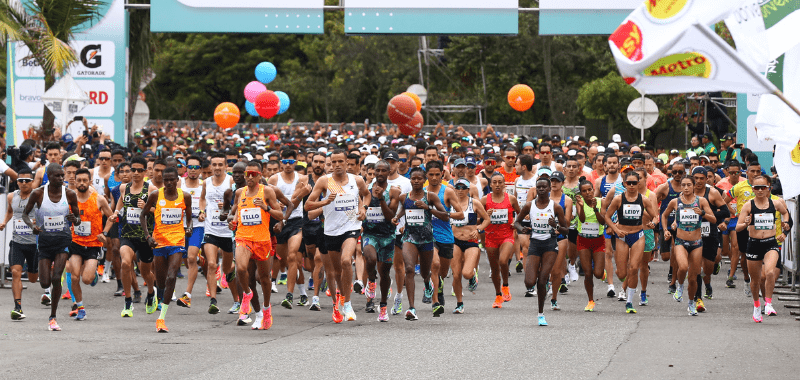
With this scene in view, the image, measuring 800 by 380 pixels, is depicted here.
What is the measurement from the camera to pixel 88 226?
12.9m

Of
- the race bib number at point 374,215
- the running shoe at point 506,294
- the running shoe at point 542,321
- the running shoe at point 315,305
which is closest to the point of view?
Result: the running shoe at point 542,321

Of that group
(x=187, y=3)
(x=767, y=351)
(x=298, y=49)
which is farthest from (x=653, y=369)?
(x=298, y=49)

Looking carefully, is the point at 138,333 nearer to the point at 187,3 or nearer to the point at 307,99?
the point at 187,3

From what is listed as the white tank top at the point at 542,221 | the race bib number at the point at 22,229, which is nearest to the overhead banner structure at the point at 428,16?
the white tank top at the point at 542,221

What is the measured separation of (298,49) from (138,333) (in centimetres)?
5910

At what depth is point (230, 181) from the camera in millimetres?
14008

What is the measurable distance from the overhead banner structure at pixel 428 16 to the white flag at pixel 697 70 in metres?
16.1

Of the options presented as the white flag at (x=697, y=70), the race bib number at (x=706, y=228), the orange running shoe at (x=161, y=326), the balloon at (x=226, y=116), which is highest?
the balloon at (x=226, y=116)

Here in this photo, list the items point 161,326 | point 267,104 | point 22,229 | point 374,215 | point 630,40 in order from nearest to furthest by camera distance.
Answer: point 630,40
point 161,326
point 374,215
point 22,229
point 267,104

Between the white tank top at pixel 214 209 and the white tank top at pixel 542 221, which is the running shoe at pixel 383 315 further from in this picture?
the white tank top at pixel 214 209

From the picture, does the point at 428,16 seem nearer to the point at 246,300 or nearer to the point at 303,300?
the point at 303,300

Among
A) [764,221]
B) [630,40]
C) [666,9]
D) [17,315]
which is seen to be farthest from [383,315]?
[666,9]

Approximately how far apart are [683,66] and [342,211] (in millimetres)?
5777

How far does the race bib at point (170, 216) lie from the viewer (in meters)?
12.8
